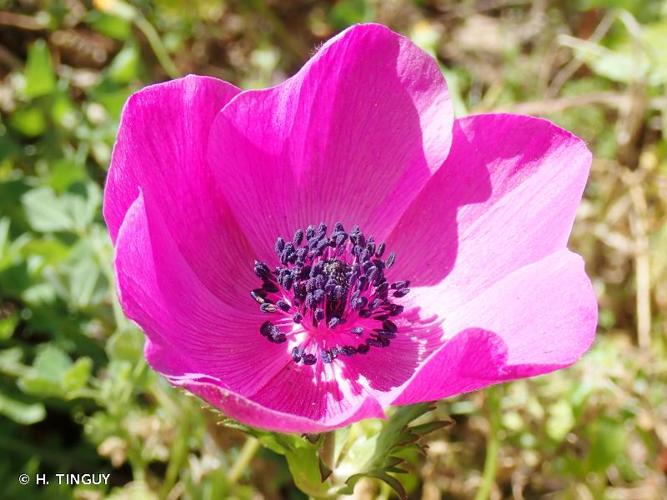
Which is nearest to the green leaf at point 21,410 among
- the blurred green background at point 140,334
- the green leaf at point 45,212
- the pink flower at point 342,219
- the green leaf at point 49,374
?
the blurred green background at point 140,334

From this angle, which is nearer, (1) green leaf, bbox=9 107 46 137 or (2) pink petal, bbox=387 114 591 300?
(2) pink petal, bbox=387 114 591 300

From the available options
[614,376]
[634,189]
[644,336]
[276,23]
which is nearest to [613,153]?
[634,189]

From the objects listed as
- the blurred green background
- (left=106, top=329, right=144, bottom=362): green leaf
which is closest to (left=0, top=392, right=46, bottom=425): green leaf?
the blurred green background

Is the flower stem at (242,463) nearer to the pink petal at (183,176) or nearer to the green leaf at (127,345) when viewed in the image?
the green leaf at (127,345)

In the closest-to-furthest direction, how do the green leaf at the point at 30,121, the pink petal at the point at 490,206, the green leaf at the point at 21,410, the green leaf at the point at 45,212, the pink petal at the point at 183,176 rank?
1. the pink petal at the point at 183,176
2. the pink petal at the point at 490,206
3. the green leaf at the point at 21,410
4. the green leaf at the point at 45,212
5. the green leaf at the point at 30,121

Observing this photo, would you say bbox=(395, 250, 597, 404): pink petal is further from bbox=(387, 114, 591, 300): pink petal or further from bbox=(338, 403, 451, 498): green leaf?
bbox=(338, 403, 451, 498): green leaf
